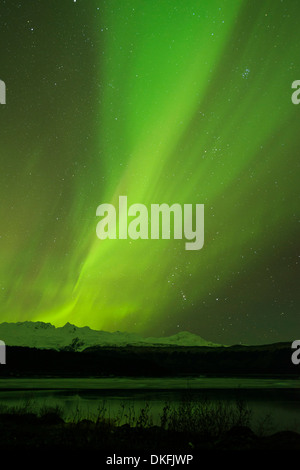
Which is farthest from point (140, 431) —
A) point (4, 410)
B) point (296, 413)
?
point (296, 413)

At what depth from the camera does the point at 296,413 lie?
90.9 ft

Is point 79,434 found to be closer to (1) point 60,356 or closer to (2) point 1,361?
(2) point 1,361

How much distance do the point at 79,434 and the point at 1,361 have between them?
347ft

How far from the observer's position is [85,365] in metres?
130

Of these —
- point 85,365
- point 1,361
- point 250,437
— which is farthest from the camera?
point 85,365

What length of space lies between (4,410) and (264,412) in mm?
14750
